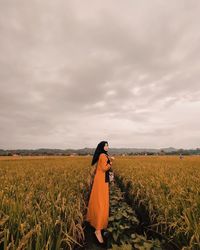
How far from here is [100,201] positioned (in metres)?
5.55

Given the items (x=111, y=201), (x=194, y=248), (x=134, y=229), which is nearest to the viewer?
(x=194, y=248)

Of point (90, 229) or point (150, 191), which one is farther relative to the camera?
point (90, 229)

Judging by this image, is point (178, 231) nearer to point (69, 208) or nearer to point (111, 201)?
point (69, 208)

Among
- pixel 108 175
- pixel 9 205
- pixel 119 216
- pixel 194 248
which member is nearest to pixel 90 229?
pixel 119 216

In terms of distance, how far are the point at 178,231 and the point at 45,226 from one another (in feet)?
5.89

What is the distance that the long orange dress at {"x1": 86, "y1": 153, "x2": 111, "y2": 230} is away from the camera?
5.43m

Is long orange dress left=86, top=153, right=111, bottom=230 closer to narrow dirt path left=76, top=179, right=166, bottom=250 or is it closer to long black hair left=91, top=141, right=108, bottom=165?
long black hair left=91, top=141, right=108, bottom=165

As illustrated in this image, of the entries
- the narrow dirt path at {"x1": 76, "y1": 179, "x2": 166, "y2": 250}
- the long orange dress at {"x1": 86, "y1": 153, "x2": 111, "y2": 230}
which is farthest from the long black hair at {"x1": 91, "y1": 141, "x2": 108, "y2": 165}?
the narrow dirt path at {"x1": 76, "y1": 179, "x2": 166, "y2": 250}

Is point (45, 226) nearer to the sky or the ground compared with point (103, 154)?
nearer to the ground

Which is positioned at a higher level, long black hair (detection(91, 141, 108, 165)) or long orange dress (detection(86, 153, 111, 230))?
long black hair (detection(91, 141, 108, 165))

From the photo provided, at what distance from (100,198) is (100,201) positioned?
71 millimetres

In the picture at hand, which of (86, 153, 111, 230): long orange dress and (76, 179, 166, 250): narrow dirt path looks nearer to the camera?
(76, 179, 166, 250): narrow dirt path

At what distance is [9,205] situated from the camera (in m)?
3.61

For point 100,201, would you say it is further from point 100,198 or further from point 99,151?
point 99,151
